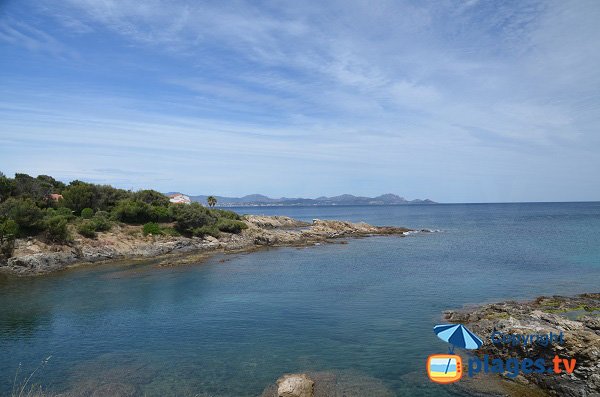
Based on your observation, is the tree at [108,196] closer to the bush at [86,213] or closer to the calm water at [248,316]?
the bush at [86,213]

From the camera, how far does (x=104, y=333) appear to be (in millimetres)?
22062

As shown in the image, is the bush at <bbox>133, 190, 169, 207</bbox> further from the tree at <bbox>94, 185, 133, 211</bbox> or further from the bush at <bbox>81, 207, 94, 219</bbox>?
the bush at <bbox>81, 207, 94, 219</bbox>

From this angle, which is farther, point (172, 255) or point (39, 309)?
point (172, 255)

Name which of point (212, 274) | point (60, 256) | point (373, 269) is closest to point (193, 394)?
point (212, 274)

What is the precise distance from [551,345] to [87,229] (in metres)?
48.6

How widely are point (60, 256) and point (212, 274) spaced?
57.8 ft

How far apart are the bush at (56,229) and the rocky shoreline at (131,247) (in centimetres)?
112

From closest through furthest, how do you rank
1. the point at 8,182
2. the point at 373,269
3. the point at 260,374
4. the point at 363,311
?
the point at 260,374 < the point at 363,311 < the point at 373,269 < the point at 8,182

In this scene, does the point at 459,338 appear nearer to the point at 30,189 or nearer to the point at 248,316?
the point at 248,316

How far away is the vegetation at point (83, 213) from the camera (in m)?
42.9

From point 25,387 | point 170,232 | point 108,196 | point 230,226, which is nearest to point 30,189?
point 108,196

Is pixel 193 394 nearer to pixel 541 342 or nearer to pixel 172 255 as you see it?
pixel 541 342

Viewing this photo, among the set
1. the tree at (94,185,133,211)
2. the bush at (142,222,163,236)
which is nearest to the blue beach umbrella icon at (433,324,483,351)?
the bush at (142,222,163,236)

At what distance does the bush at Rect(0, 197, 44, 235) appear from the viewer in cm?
4234
